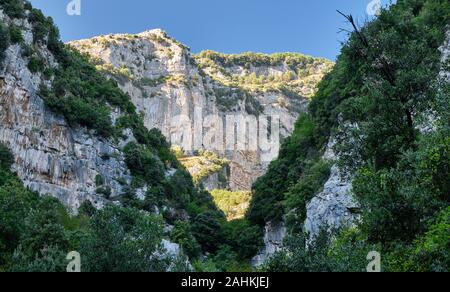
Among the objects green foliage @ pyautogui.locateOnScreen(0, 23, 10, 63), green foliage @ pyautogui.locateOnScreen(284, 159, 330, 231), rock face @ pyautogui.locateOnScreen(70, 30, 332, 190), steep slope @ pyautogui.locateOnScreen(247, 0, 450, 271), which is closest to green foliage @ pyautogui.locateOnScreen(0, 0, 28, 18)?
green foliage @ pyautogui.locateOnScreen(0, 23, 10, 63)

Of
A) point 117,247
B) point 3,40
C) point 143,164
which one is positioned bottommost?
point 117,247

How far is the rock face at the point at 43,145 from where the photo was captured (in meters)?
Answer: 50.6

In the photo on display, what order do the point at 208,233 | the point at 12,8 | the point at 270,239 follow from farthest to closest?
the point at 208,233
the point at 12,8
the point at 270,239

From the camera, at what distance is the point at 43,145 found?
53094mm

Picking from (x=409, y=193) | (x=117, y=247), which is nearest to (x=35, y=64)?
(x=117, y=247)

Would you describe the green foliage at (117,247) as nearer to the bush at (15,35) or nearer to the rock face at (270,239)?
the rock face at (270,239)

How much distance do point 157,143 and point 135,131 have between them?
18.0ft

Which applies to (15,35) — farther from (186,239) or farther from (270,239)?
(270,239)

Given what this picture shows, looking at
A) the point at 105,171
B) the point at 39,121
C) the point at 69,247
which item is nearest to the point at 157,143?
the point at 105,171

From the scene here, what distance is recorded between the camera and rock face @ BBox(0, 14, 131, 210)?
166ft

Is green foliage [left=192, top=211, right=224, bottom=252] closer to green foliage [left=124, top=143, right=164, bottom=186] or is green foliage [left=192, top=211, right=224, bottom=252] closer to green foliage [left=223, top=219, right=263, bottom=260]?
green foliage [left=223, top=219, right=263, bottom=260]
